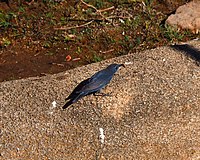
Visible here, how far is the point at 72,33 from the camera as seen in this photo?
5844 millimetres

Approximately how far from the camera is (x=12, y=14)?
6.16m

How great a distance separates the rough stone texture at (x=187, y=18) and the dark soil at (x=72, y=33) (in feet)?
0.29

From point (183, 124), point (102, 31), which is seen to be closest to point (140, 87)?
point (183, 124)

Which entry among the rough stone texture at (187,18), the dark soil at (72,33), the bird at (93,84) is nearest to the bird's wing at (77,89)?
the bird at (93,84)

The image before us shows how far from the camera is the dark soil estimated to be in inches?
213

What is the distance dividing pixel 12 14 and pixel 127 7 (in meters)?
1.38

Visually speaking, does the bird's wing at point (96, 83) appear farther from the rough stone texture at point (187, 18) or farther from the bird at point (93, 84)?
the rough stone texture at point (187, 18)

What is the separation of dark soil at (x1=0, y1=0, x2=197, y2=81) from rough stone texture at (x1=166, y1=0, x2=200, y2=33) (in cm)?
9

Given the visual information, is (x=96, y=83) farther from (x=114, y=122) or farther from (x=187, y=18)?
Answer: (x=187, y=18)

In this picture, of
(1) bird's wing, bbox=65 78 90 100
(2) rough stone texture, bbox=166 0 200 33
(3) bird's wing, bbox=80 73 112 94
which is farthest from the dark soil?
(3) bird's wing, bbox=80 73 112 94

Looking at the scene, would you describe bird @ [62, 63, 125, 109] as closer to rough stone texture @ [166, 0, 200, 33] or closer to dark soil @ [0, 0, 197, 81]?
dark soil @ [0, 0, 197, 81]

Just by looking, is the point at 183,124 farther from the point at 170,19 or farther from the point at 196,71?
the point at 170,19

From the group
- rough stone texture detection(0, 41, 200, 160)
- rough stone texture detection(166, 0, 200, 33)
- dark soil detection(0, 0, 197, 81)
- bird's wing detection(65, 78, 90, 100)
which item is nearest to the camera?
rough stone texture detection(0, 41, 200, 160)

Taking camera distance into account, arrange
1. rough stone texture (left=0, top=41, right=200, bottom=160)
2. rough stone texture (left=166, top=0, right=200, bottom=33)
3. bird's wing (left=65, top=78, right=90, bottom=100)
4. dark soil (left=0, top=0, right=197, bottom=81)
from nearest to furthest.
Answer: rough stone texture (left=0, top=41, right=200, bottom=160) < bird's wing (left=65, top=78, right=90, bottom=100) < dark soil (left=0, top=0, right=197, bottom=81) < rough stone texture (left=166, top=0, right=200, bottom=33)
